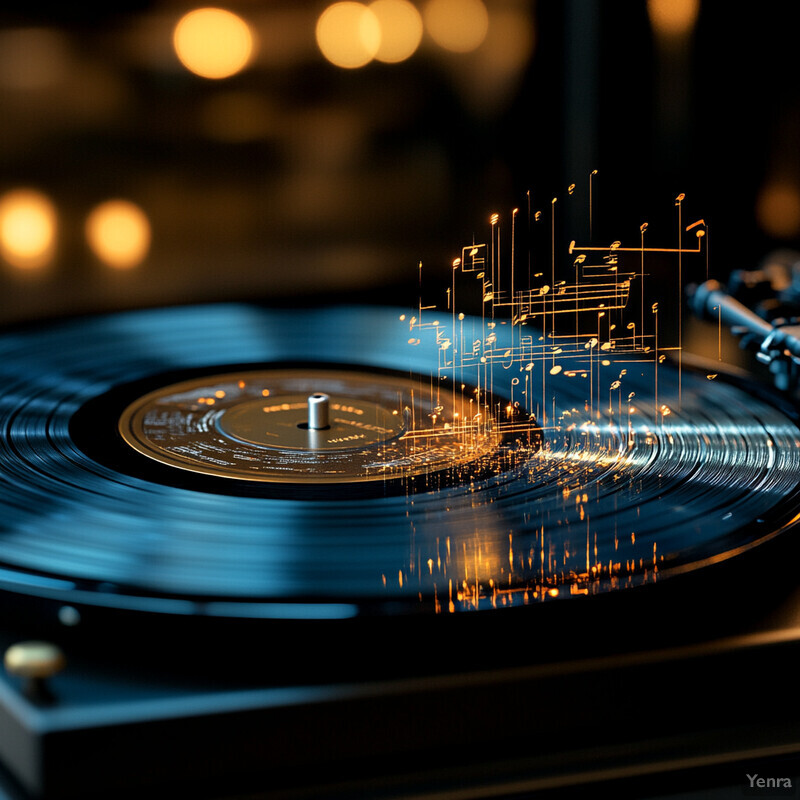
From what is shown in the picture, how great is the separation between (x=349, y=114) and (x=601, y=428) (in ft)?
3.08

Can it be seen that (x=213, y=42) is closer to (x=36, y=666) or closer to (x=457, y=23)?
(x=457, y=23)

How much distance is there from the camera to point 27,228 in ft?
5.40

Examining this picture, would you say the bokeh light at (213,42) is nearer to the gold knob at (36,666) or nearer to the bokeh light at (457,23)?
the bokeh light at (457,23)

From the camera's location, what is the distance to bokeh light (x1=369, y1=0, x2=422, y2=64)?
1.72 m

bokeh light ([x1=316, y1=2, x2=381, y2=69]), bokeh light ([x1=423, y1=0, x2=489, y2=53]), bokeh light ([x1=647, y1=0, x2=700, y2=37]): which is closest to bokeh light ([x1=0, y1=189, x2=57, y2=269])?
bokeh light ([x1=316, y1=2, x2=381, y2=69])

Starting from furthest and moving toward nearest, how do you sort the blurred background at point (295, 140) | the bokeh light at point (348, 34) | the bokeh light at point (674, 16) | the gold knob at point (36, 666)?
the bokeh light at point (348, 34) → the blurred background at point (295, 140) → the bokeh light at point (674, 16) → the gold knob at point (36, 666)

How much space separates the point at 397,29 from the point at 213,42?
0.29m

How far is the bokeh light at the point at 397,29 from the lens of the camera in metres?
1.72

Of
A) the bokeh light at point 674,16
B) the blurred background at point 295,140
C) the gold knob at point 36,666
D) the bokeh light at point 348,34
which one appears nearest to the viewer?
the gold knob at point 36,666

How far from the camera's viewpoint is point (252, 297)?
5.91 ft

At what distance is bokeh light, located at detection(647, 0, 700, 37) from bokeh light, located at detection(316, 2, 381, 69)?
1.51 ft

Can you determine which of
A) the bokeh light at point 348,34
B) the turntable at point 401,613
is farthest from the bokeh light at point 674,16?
the turntable at point 401,613

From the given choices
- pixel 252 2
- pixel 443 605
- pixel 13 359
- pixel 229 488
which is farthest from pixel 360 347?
pixel 443 605

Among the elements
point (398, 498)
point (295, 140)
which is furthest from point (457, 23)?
point (398, 498)
